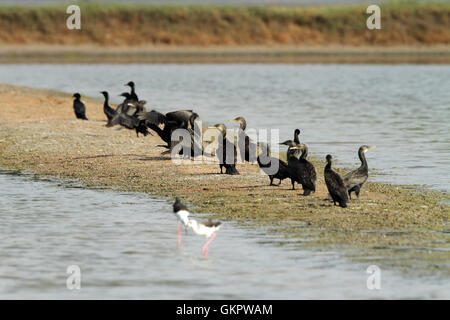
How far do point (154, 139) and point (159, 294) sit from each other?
1287cm

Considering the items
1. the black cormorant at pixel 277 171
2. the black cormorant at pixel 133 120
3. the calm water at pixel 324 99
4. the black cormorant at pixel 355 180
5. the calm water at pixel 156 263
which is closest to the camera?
the calm water at pixel 156 263

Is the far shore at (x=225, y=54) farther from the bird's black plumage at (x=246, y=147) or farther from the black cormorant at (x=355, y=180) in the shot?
the black cormorant at (x=355, y=180)

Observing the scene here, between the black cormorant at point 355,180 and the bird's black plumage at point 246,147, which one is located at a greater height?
the bird's black plumage at point 246,147

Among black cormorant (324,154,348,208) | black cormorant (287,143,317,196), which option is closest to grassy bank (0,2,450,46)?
black cormorant (287,143,317,196)

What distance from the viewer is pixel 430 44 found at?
89562 mm

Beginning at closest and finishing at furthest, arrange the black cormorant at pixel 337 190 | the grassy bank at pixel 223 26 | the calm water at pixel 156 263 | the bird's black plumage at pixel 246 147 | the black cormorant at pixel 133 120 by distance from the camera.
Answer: the calm water at pixel 156 263 < the black cormorant at pixel 337 190 < the bird's black plumage at pixel 246 147 < the black cormorant at pixel 133 120 < the grassy bank at pixel 223 26

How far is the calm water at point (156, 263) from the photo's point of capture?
28.4 feet

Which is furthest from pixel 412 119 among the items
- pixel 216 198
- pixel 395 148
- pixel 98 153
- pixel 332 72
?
pixel 332 72

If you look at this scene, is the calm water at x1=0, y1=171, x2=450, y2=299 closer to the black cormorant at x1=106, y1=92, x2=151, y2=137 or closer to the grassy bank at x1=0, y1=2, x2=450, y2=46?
the black cormorant at x1=106, y1=92, x2=151, y2=137

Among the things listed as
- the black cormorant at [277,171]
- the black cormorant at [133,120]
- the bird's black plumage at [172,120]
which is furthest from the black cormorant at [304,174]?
the black cormorant at [133,120]

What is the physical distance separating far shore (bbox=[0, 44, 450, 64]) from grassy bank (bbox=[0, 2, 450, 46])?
49.1 inches

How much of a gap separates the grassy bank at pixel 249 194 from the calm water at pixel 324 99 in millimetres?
2323

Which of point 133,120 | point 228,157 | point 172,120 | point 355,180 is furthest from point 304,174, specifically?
point 133,120

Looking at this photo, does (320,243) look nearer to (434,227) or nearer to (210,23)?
(434,227)
